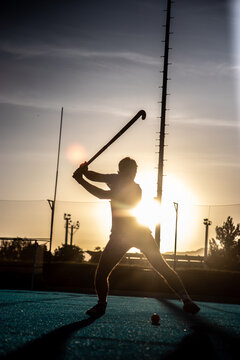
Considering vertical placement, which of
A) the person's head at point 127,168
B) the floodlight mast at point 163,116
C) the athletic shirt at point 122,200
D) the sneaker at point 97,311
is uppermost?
the floodlight mast at point 163,116

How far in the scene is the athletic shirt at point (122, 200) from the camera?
5840 mm

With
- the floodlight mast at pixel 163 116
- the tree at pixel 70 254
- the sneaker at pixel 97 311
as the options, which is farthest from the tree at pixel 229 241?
the sneaker at pixel 97 311

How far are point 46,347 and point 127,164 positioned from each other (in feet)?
9.29

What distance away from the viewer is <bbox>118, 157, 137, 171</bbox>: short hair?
19.8 feet

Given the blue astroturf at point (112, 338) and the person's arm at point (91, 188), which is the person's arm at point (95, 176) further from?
the blue astroturf at point (112, 338)

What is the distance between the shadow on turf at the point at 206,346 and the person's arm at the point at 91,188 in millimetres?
1722

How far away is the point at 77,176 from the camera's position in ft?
20.7

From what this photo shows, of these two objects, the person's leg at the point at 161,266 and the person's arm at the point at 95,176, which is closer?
the person's leg at the point at 161,266

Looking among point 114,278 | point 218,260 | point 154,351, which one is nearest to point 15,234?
point 114,278

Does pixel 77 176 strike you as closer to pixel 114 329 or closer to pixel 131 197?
pixel 131 197

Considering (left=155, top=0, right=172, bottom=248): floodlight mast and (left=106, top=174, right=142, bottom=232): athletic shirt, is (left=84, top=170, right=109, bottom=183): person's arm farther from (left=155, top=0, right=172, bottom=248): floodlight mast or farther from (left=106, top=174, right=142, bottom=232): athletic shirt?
(left=155, top=0, right=172, bottom=248): floodlight mast

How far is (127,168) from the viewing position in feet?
19.8

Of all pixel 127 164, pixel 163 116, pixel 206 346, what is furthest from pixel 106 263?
pixel 163 116

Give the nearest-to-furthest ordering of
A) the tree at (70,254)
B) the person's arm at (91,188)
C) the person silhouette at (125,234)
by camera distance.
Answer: the person silhouette at (125,234), the person's arm at (91,188), the tree at (70,254)
